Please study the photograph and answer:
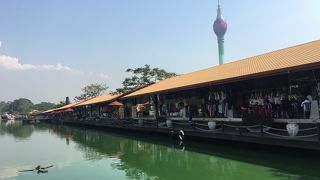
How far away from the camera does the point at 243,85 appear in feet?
66.0

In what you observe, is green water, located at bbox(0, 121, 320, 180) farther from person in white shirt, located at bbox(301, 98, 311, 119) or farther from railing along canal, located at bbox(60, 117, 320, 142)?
person in white shirt, located at bbox(301, 98, 311, 119)

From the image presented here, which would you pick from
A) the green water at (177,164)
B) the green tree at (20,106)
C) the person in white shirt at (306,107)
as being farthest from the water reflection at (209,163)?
Result: the green tree at (20,106)

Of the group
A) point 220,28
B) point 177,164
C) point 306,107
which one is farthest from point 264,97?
point 220,28

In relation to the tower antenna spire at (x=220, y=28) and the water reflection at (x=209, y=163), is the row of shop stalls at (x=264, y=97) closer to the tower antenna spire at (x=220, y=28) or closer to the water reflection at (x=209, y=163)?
the water reflection at (x=209, y=163)

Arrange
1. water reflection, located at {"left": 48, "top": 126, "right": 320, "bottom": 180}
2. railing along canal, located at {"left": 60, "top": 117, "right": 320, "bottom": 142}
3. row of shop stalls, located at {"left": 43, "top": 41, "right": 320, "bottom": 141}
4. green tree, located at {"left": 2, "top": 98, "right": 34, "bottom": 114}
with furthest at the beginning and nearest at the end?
green tree, located at {"left": 2, "top": 98, "right": 34, "bottom": 114} → row of shop stalls, located at {"left": 43, "top": 41, "right": 320, "bottom": 141} → railing along canal, located at {"left": 60, "top": 117, "right": 320, "bottom": 142} → water reflection, located at {"left": 48, "top": 126, "right": 320, "bottom": 180}

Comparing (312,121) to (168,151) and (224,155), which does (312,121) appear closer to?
(224,155)

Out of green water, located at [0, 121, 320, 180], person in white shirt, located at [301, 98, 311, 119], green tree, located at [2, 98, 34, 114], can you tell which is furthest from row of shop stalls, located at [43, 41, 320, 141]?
green tree, located at [2, 98, 34, 114]

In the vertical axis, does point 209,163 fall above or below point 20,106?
below

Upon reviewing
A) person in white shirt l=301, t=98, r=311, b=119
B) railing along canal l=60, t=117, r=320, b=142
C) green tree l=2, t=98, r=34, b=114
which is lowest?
railing along canal l=60, t=117, r=320, b=142

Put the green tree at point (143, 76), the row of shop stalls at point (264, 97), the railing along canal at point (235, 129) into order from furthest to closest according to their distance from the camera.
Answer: the green tree at point (143, 76)
the row of shop stalls at point (264, 97)
the railing along canal at point (235, 129)

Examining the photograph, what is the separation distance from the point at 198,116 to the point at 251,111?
250 inches

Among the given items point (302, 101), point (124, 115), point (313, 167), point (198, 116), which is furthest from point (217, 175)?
point (124, 115)

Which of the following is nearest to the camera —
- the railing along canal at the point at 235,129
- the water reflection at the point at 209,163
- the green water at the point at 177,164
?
the water reflection at the point at 209,163

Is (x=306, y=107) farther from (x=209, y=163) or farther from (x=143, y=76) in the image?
(x=143, y=76)
